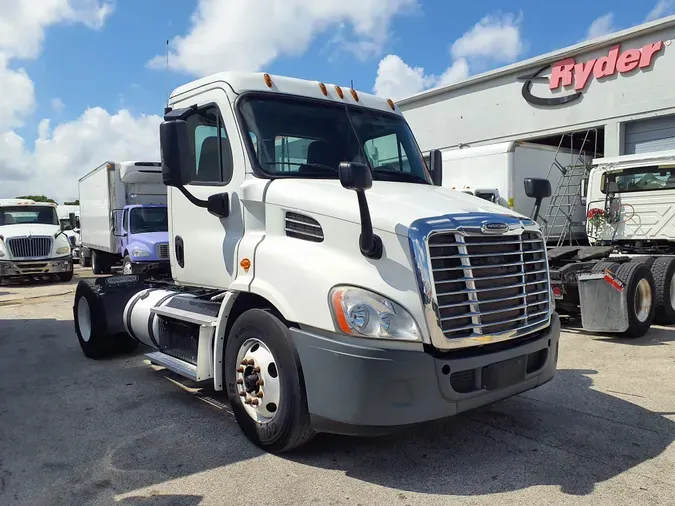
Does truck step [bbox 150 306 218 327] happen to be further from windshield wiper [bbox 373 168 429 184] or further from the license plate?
the license plate

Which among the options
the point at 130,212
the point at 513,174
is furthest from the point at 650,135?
the point at 130,212

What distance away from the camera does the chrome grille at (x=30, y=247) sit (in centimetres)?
1627

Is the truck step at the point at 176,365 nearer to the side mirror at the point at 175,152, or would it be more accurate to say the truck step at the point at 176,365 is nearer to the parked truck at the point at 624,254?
the side mirror at the point at 175,152

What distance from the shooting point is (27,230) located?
55.3 ft

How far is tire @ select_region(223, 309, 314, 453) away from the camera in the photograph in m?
3.58

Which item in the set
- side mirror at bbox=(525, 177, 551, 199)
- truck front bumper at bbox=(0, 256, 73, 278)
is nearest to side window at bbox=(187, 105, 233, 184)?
side mirror at bbox=(525, 177, 551, 199)

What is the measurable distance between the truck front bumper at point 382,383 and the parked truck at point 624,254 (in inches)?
76.2

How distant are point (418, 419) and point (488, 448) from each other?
976mm

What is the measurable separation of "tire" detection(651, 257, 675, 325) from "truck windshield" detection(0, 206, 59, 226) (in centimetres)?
1674

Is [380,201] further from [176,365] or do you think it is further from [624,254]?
[624,254]

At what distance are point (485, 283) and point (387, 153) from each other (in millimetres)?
1797

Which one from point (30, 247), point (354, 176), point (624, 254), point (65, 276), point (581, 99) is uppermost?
point (581, 99)

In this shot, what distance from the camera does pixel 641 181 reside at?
33.3 feet

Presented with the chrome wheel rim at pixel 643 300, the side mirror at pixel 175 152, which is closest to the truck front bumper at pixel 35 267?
the side mirror at pixel 175 152
